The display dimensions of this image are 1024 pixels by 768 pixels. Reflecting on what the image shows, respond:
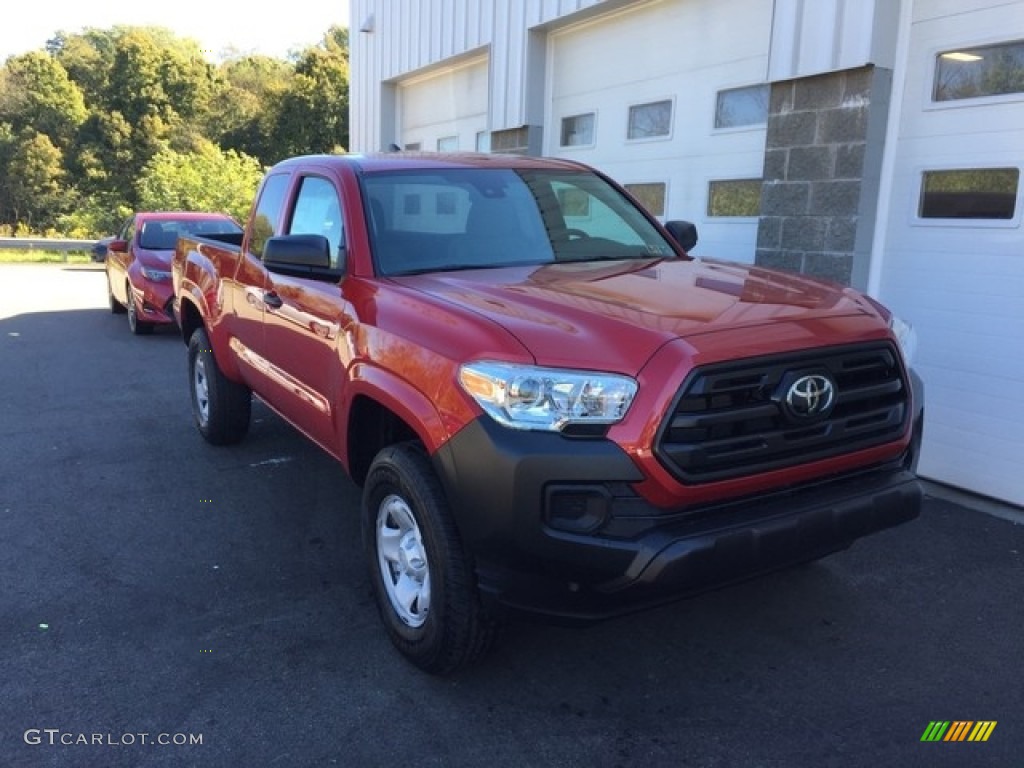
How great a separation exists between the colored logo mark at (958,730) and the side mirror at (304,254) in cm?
283

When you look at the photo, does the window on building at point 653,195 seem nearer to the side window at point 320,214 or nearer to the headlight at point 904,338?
the side window at point 320,214

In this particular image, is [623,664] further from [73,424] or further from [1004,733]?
[73,424]

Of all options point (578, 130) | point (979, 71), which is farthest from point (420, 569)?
point (578, 130)

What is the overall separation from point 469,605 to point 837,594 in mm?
1910

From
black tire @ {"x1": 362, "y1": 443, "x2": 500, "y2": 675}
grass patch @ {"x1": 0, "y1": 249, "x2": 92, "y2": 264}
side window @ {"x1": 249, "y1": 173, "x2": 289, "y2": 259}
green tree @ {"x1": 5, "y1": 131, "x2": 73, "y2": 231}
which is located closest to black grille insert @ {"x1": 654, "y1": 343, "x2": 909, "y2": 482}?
black tire @ {"x1": 362, "y1": 443, "x2": 500, "y2": 675}

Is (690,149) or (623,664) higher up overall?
(690,149)

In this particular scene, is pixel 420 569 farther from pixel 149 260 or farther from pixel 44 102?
pixel 44 102

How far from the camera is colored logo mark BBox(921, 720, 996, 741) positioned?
2867 millimetres

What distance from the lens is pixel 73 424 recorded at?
6758 mm

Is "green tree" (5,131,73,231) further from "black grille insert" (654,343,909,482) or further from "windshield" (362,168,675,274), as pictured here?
"black grille insert" (654,343,909,482)

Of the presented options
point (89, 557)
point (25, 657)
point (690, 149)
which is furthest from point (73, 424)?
point (690, 149)

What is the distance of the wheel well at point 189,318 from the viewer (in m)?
6.38

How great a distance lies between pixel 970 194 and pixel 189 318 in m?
5.44

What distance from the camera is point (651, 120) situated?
7992 mm
